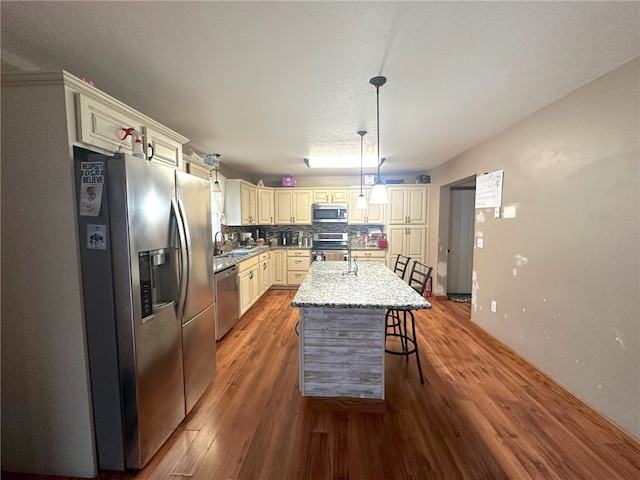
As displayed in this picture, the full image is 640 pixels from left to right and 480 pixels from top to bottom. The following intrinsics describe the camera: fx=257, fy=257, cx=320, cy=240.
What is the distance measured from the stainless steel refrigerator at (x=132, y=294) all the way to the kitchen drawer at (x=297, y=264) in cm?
349

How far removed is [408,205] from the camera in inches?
197

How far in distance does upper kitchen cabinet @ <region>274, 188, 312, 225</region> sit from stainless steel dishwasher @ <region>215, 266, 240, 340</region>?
2.17m

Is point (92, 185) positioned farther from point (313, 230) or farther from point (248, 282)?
point (313, 230)

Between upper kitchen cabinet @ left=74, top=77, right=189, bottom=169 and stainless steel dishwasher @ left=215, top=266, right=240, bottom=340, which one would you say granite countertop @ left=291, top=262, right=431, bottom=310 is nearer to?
stainless steel dishwasher @ left=215, top=266, right=240, bottom=340

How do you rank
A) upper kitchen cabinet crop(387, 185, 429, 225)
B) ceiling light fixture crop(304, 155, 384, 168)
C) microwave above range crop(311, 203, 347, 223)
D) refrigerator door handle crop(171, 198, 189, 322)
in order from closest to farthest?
refrigerator door handle crop(171, 198, 189, 322) → ceiling light fixture crop(304, 155, 384, 168) → upper kitchen cabinet crop(387, 185, 429, 225) → microwave above range crop(311, 203, 347, 223)

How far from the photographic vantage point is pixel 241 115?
2.34m

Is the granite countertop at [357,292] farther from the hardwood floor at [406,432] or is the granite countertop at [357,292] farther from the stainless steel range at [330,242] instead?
the stainless steel range at [330,242]

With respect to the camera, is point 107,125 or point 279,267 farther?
point 279,267

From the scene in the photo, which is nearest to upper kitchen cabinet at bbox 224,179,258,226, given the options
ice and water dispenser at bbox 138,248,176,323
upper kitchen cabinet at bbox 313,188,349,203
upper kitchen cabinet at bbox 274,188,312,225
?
upper kitchen cabinet at bbox 274,188,312,225

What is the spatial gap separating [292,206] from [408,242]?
2427 millimetres

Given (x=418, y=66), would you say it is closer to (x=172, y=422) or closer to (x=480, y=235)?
(x=480, y=235)

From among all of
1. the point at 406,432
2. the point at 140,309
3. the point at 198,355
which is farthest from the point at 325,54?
the point at 406,432

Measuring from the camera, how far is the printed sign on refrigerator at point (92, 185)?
4.20 ft

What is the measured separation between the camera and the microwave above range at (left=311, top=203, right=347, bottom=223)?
5102 millimetres
